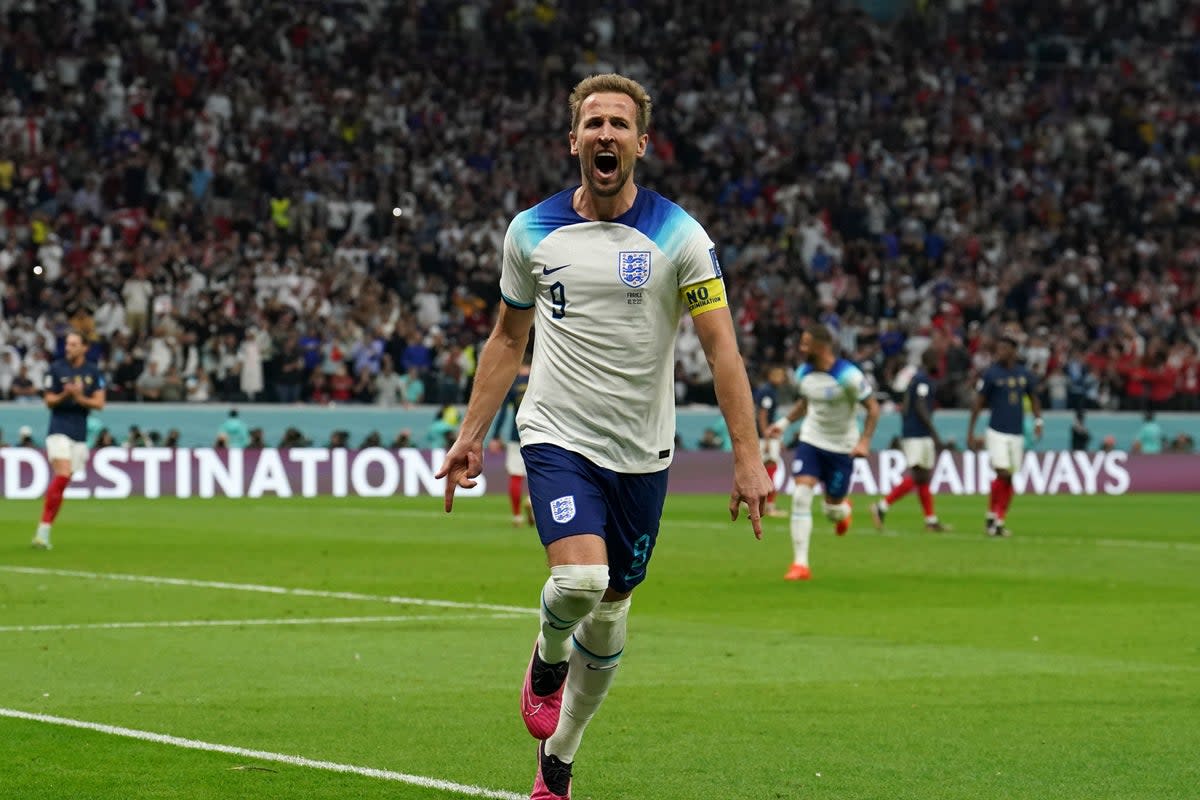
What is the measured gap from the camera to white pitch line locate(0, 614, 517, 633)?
46.5ft

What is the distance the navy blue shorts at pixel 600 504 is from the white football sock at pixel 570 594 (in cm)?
14

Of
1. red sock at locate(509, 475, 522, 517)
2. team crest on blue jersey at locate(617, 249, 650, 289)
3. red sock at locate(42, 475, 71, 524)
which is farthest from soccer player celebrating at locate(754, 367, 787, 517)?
team crest on blue jersey at locate(617, 249, 650, 289)

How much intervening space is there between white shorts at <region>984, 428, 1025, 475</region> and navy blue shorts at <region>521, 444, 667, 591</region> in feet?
64.2

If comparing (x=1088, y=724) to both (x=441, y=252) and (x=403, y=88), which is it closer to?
(x=441, y=252)

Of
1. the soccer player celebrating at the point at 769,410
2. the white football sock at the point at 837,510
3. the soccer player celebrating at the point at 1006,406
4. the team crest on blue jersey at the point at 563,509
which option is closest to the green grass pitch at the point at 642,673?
the white football sock at the point at 837,510

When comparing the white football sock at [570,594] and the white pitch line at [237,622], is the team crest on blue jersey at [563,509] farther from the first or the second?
the white pitch line at [237,622]

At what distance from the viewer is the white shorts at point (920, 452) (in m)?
27.7

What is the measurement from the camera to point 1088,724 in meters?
9.98

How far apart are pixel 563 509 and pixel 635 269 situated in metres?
0.91

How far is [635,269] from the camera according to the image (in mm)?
7445

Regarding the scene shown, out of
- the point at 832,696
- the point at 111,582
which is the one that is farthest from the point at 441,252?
the point at 832,696

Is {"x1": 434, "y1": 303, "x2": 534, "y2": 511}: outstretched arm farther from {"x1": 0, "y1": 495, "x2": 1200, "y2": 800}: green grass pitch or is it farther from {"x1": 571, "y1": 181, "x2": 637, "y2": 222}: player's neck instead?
{"x1": 0, "y1": 495, "x2": 1200, "y2": 800}: green grass pitch

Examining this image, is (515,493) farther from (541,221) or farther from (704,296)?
(704,296)

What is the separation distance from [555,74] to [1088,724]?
3823 cm
